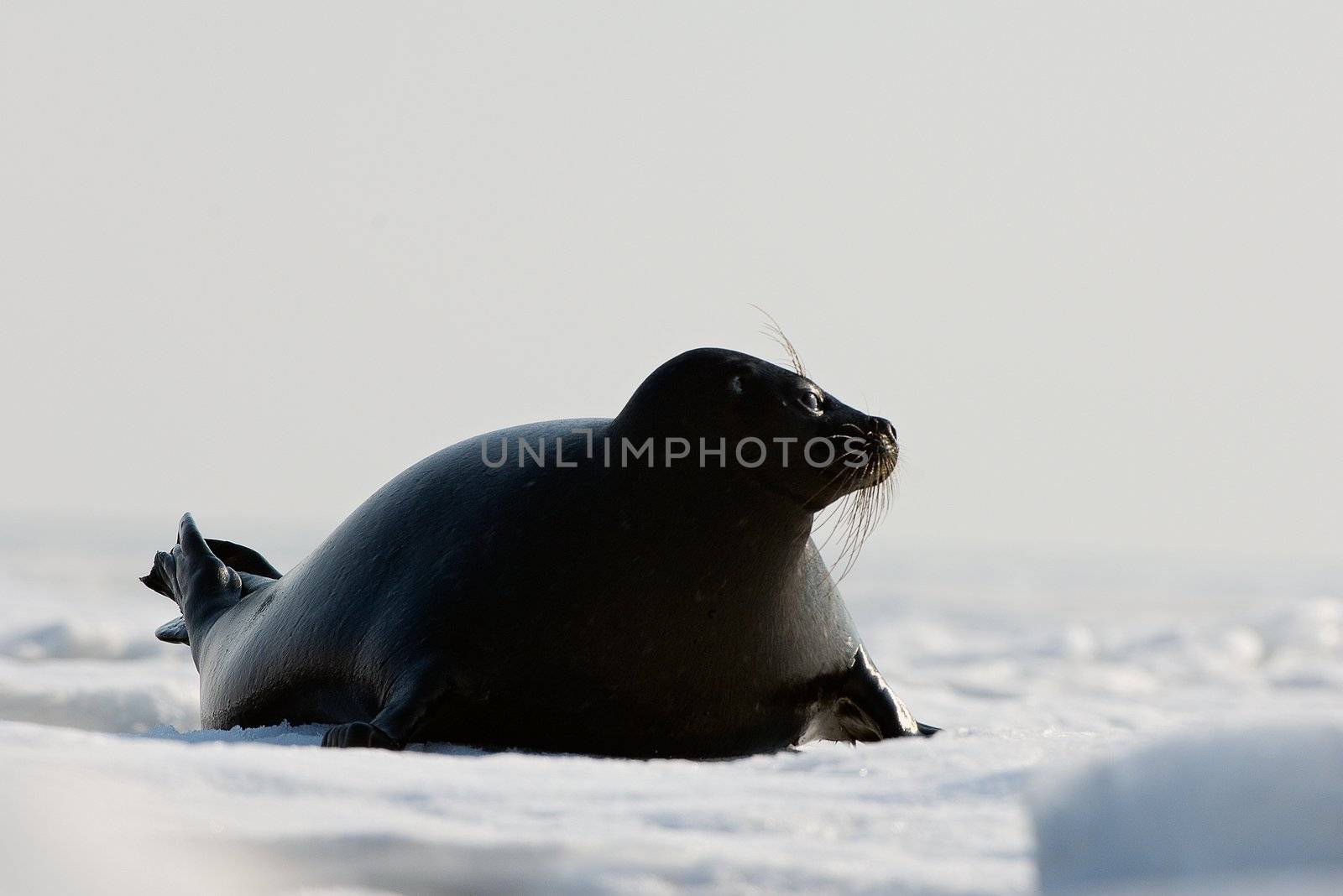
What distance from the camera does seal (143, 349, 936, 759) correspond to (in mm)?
3293

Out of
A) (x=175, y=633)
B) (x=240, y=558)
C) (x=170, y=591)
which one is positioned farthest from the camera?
(x=240, y=558)

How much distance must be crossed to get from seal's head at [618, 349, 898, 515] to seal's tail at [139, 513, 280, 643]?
5.64ft

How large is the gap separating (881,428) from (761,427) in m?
0.29

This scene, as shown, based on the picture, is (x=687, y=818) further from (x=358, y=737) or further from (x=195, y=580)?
(x=195, y=580)

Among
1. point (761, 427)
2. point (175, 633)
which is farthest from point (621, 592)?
point (175, 633)

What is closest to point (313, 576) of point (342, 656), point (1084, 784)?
point (342, 656)

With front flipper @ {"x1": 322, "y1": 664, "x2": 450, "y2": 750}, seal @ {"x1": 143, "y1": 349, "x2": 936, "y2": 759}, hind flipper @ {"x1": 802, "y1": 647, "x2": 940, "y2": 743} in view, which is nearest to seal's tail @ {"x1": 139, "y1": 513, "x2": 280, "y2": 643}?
seal @ {"x1": 143, "y1": 349, "x2": 936, "y2": 759}

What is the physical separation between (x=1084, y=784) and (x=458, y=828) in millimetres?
718

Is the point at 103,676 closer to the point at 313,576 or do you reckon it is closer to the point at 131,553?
the point at 313,576

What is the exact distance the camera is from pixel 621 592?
3.35 meters

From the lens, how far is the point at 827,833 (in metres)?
1.90

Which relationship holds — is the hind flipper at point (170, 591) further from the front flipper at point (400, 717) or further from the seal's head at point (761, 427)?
the seal's head at point (761, 427)

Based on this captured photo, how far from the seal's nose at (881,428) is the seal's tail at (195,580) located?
2045 millimetres

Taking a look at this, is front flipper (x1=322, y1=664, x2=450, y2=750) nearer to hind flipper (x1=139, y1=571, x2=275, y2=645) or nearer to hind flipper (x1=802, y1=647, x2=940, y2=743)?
hind flipper (x1=802, y1=647, x2=940, y2=743)
